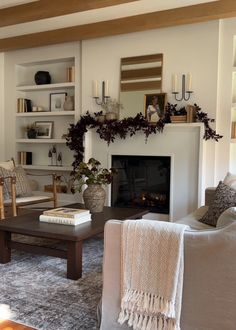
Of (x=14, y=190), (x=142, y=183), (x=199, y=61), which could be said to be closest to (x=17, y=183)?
(x=14, y=190)

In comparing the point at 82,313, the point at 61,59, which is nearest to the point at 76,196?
the point at 61,59

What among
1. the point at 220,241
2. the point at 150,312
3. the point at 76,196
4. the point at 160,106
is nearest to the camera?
the point at 220,241

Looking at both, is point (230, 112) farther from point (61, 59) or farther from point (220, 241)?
point (220, 241)

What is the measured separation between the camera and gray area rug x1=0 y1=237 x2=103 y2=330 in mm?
2137

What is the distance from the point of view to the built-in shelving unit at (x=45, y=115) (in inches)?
238

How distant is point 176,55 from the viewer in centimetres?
483

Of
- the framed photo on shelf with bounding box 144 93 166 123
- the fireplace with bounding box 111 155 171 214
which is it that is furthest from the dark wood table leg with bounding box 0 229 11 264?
the framed photo on shelf with bounding box 144 93 166 123

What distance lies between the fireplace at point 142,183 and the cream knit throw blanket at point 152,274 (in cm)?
328

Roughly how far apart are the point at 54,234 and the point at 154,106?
2758 millimetres

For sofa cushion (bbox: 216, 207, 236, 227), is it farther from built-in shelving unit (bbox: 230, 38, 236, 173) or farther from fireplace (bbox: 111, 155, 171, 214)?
fireplace (bbox: 111, 155, 171, 214)

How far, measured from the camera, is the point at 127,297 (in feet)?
5.72

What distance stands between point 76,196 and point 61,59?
231 centimetres

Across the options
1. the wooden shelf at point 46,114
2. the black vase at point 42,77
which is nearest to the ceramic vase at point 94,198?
the wooden shelf at point 46,114

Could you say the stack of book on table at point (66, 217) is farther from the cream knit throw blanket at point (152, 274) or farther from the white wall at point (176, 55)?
the white wall at point (176, 55)
